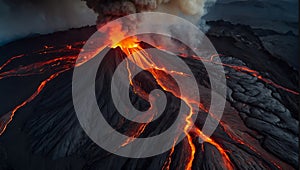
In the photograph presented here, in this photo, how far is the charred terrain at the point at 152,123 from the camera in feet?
22.1

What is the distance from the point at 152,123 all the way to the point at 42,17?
30.4 ft

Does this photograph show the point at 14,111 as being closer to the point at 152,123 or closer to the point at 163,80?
the point at 152,123

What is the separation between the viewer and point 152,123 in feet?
25.9

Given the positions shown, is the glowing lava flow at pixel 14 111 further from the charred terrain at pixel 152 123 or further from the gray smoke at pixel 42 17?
the gray smoke at pixel 42 17

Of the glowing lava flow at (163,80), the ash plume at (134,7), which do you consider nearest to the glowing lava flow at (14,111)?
the ash plume at (134,7)

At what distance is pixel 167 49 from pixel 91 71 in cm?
383

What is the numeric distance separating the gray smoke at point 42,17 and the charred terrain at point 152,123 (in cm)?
177

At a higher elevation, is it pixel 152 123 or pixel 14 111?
pixel 14 111

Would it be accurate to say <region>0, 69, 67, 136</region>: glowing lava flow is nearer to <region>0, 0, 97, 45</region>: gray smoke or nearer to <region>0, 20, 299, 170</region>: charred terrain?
<region>0, 20, 299, 170</region>: charred terrain

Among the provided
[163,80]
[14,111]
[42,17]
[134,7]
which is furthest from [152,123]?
[42,17]

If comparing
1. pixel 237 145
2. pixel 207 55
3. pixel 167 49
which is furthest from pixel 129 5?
pixel 237 145

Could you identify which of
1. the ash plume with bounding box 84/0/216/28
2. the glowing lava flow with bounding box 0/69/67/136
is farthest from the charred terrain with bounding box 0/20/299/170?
the ash plume with bounding box 84/0/216/28

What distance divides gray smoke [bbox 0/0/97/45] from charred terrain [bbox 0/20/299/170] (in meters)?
1.77

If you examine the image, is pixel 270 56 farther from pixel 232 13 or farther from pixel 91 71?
pixel 91 71
